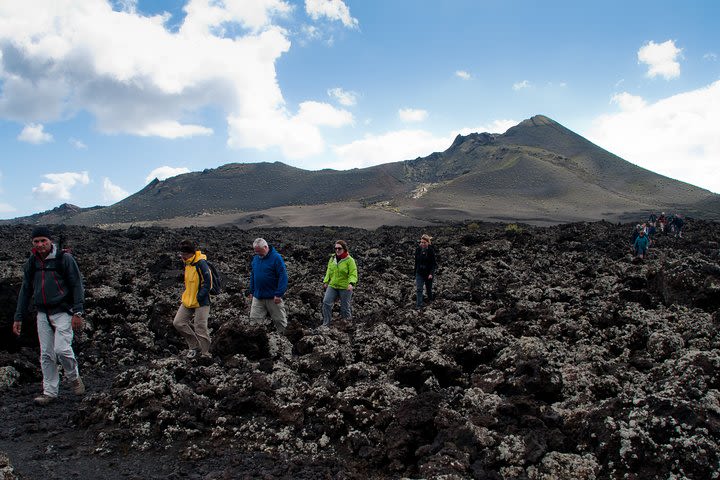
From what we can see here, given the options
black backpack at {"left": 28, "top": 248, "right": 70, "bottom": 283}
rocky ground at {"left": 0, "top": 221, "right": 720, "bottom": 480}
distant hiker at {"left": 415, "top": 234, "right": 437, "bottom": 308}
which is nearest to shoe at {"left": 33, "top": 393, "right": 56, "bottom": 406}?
rocky ground at {"left": 0, "top": 221, "right": 720, "bottom": 480}

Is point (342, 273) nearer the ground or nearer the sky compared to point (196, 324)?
nearer the sky

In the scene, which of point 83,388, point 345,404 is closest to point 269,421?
point 345,404

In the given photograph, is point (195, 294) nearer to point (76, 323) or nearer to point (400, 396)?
point (76, 323)

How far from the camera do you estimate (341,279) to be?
812 cm

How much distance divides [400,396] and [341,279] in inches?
138

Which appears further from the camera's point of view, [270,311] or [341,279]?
[341,279]

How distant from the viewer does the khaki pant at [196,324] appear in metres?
6.49

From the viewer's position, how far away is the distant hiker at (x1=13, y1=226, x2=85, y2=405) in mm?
5230

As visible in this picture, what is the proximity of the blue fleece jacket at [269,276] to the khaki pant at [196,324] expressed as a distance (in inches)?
32.3

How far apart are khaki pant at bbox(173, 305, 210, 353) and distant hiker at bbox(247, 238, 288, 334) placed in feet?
2.20

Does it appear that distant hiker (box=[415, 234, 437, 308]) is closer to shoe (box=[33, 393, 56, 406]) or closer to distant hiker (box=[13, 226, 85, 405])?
distant hiker (box=[13, 226, 85, 405])

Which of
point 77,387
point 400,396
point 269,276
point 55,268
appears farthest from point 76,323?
point 400,396

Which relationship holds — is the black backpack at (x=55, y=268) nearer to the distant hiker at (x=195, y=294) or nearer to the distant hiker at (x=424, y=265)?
the distant hiker at (x=195, y=294)

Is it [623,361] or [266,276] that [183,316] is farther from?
[623,361]
